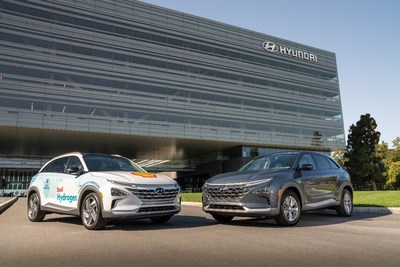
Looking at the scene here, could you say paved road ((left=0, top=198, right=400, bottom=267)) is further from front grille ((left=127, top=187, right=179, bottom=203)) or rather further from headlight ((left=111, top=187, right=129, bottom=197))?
headlight ((left=111, top=187, right=129, bottom=197))

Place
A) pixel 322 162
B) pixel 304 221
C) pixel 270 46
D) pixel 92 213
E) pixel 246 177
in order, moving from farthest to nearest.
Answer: pixel 270 46
pixel 322 162
pixel 304 221
pixel 246 177
pixel 92 213

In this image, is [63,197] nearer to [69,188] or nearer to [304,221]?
[69,188]

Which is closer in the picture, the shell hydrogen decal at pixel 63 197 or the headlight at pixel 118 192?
the headlight at pixel 118 192

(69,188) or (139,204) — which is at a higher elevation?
(69,188)

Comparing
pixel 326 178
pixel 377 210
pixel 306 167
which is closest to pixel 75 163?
pixel 306 167

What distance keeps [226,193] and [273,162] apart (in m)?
1.69

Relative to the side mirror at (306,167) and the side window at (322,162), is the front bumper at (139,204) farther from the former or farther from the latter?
the side window at (322,162)

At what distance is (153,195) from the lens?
6.79 meters

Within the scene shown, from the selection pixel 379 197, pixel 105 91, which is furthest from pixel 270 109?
pixel 379 197

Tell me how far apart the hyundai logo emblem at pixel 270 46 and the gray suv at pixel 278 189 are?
47.5 m

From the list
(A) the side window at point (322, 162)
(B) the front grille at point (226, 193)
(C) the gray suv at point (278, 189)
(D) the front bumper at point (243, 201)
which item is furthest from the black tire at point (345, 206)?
(B) the front grille at point (226, 193)

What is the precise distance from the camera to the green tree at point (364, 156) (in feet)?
141

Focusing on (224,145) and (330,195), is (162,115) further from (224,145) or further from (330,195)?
(330,195)

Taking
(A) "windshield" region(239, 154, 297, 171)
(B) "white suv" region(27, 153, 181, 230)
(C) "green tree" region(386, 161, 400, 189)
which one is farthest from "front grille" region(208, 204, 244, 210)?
(C) "green tree" region(386, 161, 400, 189)
